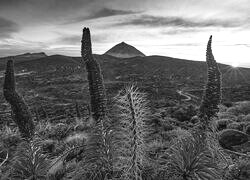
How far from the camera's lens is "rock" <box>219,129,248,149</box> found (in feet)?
23.4

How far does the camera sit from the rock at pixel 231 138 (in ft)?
23.4

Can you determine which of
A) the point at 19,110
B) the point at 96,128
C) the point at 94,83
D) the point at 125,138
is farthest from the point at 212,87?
the point at 19,110

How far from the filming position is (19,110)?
172 inches

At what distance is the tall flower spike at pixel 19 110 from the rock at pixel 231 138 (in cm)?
514

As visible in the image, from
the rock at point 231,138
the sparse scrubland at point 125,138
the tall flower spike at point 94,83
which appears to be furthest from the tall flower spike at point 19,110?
the rock at point 231,138

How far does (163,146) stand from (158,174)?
2.51 m

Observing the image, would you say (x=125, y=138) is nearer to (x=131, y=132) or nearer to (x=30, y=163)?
(x=131, y=132)

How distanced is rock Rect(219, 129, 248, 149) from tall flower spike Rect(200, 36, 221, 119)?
415 centimetres

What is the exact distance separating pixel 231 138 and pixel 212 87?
4607 mm

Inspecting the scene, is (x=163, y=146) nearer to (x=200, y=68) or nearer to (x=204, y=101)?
(x=204, y=101)

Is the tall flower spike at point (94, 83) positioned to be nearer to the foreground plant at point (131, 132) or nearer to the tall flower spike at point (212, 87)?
the foreground plant at point (131, 132)

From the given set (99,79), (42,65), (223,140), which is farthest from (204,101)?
(42,65)

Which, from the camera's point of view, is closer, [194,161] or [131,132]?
[131,132]

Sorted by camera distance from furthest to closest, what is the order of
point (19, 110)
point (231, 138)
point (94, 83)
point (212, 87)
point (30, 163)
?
point (231, 138)
point (30, 163)
point (19, 110)
point (94, 83)
point (212, 87)
